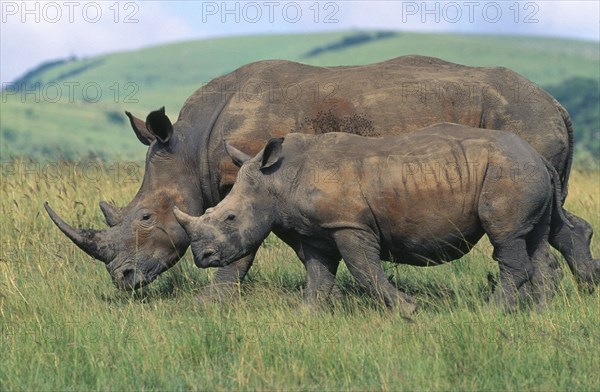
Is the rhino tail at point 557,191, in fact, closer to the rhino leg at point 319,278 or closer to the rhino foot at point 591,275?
the rhino foot at point 591,275

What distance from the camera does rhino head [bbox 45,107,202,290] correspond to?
816cm

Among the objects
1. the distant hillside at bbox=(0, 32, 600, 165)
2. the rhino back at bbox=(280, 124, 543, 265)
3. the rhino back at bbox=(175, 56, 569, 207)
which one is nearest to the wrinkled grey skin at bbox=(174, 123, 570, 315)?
the rhino back at bbox=(280, 124, 543, 265)

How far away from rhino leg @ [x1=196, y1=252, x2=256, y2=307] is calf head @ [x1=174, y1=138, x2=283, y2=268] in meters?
0.70

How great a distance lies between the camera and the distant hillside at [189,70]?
204 feet

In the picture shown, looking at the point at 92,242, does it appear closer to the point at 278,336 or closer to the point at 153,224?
the point at 153,224

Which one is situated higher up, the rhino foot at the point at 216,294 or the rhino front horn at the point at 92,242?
the rhino front horn at the point at 92,242

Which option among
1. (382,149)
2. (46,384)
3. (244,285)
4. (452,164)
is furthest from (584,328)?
(46,384)

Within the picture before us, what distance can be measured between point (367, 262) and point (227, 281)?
5.19 ft

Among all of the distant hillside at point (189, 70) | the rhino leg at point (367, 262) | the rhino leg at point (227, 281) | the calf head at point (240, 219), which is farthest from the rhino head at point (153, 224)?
the distant hillside at point (189, 70)

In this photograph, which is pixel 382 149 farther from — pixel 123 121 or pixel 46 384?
pixel 123 121

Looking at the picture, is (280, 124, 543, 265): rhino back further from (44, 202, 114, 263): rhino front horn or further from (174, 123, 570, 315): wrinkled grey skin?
(44, 202, 114, 263): rhino front horn

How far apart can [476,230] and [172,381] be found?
2506mm

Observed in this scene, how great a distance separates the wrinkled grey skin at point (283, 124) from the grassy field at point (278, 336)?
0.37 m

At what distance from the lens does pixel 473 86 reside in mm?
7949
